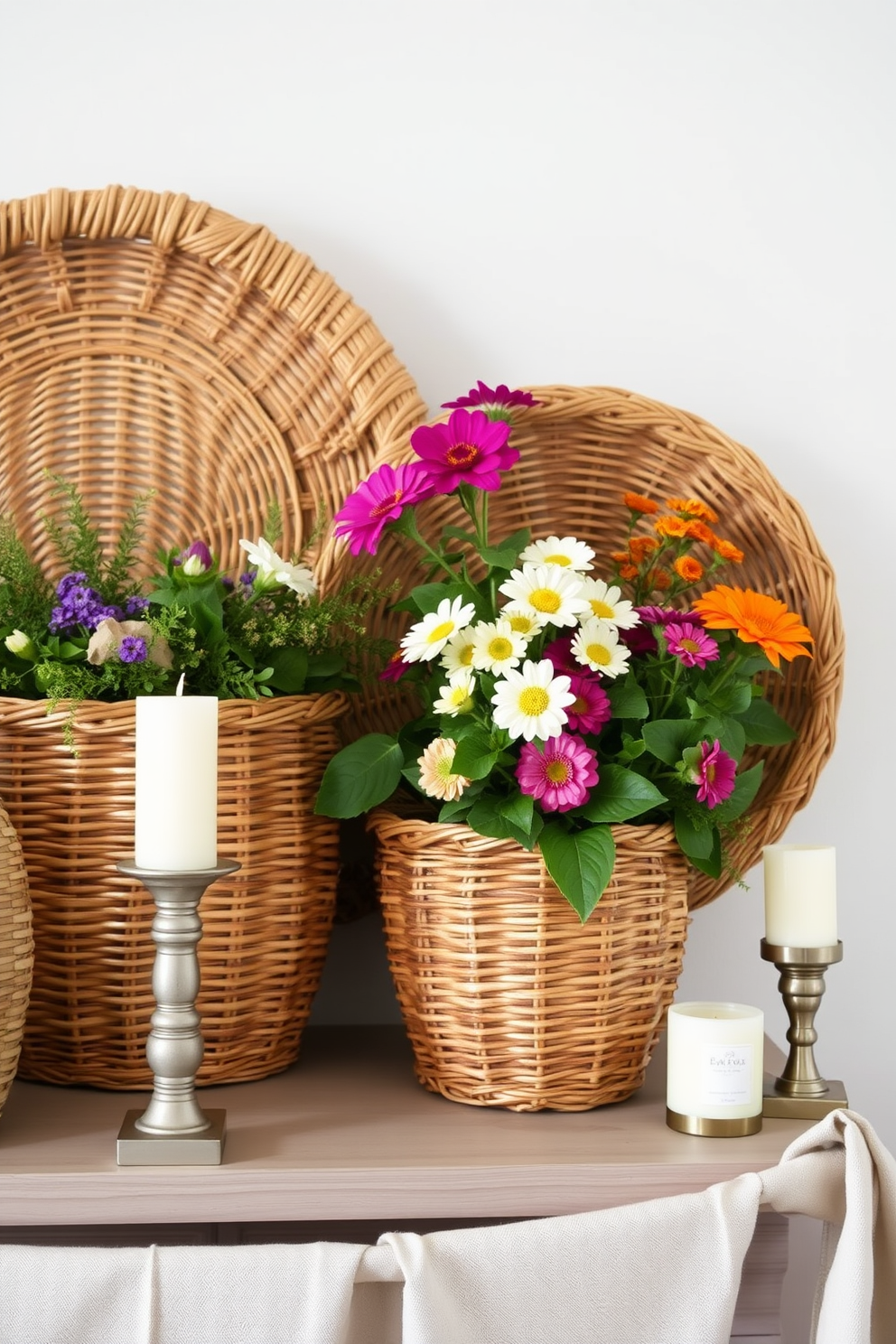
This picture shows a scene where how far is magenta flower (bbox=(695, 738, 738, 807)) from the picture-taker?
2.82 ft

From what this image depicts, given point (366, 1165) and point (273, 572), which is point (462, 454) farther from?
point (366, 1165)

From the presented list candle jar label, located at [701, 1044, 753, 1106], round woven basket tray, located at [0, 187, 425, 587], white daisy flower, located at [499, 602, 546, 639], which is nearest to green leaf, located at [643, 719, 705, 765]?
white daisy flower, located at [499, 602, 546, 639]

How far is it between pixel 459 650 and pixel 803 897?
341mm

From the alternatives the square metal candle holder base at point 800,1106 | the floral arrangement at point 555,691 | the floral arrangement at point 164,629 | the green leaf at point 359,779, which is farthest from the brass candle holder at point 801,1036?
the floral arrangement at point 164,629

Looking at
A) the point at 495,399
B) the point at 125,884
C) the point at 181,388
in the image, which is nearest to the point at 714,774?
the point at 495,399

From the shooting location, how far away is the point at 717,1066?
34.4 inches

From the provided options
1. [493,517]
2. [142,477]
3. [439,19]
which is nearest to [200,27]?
[439,19]

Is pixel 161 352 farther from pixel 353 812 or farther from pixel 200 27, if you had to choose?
pixel 353 812

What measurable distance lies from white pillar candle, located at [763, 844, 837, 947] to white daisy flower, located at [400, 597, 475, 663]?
1.05ft

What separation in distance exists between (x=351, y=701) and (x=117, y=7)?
2.39 feet

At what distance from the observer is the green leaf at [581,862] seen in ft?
2.71

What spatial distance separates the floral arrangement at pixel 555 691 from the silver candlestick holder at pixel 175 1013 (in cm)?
15

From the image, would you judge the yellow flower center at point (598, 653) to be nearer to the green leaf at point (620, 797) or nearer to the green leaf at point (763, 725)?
the green leaf at point (620, 797)

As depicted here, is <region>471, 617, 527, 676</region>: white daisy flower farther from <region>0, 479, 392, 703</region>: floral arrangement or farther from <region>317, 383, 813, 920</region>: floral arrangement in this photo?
<region>0, 479, 392, 703</region>: floral arrangement
